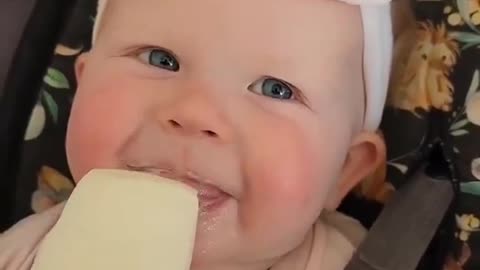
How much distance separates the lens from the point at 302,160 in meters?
1.22

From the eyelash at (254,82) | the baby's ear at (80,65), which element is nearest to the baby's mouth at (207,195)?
the eyelash at (254,82)

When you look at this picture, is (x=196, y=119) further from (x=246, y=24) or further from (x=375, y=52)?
(x=375, y=52)

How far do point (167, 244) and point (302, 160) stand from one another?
0.59ft

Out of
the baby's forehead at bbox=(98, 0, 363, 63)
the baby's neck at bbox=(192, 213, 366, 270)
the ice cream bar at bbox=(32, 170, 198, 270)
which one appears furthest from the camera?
the baby's neck at bbox=(192, 213, 366, 270)

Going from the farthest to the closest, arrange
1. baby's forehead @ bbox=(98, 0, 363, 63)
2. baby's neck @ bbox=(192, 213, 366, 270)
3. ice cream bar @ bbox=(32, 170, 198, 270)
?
baby's neck @ bbox=(192, 213, 366, 270) < baby's forehead @ bbox=(98, 0, 363, 63) < ice cream bar @ bbox=(32, 170, 198, 270)

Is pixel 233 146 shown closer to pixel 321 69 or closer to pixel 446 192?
pixel 321 69

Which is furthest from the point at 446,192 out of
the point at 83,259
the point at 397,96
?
the point at 83,259

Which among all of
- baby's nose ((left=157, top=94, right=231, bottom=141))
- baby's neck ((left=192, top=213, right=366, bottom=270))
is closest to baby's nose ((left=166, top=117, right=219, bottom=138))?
baby's nose ((left=157, top=94, right=231, bottom=141))

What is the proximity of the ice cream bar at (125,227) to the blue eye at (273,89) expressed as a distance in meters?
0.14

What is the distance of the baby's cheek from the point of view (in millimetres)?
1224

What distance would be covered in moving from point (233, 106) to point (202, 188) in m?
0.09

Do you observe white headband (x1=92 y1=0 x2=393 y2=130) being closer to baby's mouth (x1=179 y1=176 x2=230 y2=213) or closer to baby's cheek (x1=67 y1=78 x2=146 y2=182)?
baby's cheek (x1=67 y1=78 x2=146 y2=182)

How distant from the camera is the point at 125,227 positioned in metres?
1.12

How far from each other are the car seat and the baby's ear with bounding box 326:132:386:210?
43 millimetres
